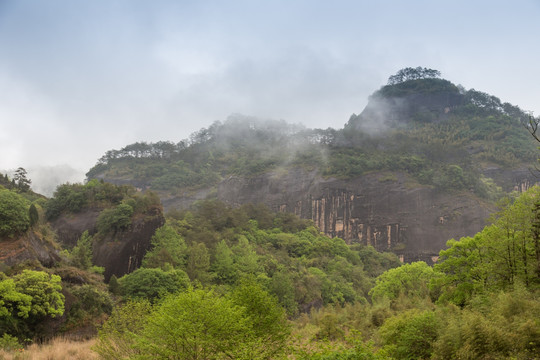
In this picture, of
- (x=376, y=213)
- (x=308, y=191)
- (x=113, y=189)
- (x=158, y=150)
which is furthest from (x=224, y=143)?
(x=113, y=189)

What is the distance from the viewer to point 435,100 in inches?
5212

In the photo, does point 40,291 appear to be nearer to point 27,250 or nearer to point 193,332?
point 27,250

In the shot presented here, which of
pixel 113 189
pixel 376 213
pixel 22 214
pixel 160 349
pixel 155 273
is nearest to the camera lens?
pixel 160 349

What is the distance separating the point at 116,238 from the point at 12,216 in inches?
555

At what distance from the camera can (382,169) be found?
89250mm

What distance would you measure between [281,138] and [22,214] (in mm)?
97673

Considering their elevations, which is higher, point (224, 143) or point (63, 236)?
point (224, 143)

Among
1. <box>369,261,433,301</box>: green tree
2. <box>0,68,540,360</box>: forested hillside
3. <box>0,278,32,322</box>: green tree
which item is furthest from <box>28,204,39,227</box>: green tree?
<box>369,261,433,301</box>: green tree

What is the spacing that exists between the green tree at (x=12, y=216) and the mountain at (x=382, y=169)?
47.8 meters

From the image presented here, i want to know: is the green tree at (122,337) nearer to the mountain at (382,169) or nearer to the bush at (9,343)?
the bush at (9,343)

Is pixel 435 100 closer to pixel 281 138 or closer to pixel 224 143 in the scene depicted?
pixel 281 138

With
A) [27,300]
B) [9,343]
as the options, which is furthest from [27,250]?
[9,343]

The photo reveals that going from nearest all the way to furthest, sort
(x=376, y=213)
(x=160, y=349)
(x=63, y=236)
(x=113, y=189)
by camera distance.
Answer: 1. (x=160, y=349)
2. (x=63, y=236)
3. (x=113, y=189)
4. (x=376, y=213)

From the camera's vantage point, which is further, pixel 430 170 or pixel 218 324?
pixel 430 170
